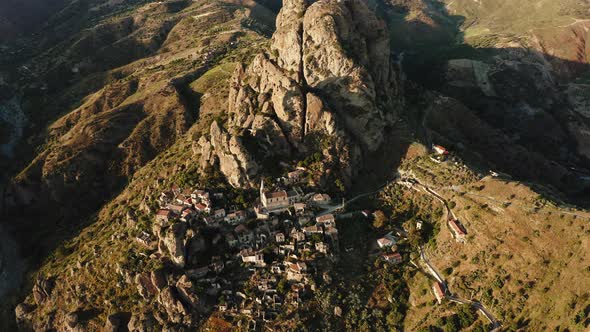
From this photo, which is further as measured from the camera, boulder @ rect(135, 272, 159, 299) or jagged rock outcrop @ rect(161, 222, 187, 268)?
jagged rock outcrop @ rect(161, 222, 187, 268)

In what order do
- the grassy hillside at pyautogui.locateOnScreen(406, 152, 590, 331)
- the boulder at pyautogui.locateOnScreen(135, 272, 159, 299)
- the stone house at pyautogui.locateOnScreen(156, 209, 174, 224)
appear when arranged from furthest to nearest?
the stone house at pyautogui.locateOnScreen(156, 209, 174, 224)
the boulder at pyautogui.locateOnScreen(135, 272, 159, 299)
the grassy hillside at pyautogui.locateOnScreen(406, 152, 590, 331)

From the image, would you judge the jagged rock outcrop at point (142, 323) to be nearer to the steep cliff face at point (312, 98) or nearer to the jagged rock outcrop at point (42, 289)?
the jagged rock outcrop at point (42, 289)

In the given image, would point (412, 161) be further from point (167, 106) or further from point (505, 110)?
point (505, 110)

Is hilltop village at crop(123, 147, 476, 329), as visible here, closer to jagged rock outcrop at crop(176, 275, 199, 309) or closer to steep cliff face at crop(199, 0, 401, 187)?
jagged rock outcrop at crop(176, 275, 199, 309)

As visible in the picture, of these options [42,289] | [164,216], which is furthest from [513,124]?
[42,289]

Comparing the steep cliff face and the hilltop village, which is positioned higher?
the steep cliff face

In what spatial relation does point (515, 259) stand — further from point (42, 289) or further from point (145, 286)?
point (42, 289)

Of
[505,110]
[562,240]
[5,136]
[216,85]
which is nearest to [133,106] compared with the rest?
[216,85]

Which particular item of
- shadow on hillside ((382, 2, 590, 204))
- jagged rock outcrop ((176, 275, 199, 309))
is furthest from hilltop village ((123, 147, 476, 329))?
shadow on hillside ((382, 2, 590, 204))

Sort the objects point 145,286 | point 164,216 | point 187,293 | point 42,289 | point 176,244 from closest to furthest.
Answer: point 187,293 → point 145,286 → point 176,244 → point 164,216 → point 42,289
